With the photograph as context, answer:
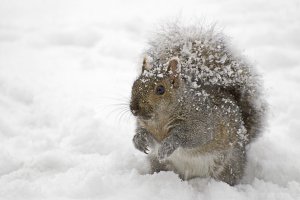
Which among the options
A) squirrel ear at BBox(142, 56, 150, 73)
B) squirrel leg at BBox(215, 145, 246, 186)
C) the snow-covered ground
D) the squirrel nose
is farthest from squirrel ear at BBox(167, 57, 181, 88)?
squirrel leg at BBox(215, 145, 246, 186)

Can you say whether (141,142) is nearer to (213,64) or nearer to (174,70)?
(174,70)

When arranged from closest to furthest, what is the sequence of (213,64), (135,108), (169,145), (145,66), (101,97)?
1. (135,108)
2. (169,145)
3. (145,66)
4. (213,64)
5. (101,97)

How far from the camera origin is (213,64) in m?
2.98

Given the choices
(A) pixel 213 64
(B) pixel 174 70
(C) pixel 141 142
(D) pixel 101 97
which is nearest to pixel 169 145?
(C) pixel 141 142

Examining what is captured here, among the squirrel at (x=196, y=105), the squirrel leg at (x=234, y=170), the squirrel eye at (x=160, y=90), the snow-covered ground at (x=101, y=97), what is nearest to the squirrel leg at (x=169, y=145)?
the squirrel at (x=196, y=105)

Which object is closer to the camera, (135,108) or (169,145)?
(135,108)

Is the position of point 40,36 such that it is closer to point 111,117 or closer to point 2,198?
point 111,117

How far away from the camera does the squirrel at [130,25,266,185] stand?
274 centimetres

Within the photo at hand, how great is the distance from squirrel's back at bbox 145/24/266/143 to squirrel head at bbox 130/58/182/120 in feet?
0.28

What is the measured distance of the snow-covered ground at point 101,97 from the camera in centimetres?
273

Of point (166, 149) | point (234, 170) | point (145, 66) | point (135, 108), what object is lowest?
point (234, 170)

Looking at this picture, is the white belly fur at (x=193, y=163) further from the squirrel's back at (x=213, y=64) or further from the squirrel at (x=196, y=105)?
the squirrel's back at (x=213, y=64)

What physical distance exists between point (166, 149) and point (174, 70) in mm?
478

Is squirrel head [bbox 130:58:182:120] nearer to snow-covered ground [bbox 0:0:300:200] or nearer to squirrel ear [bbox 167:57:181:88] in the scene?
squirrel ear [bbox 167:57:181:88]
